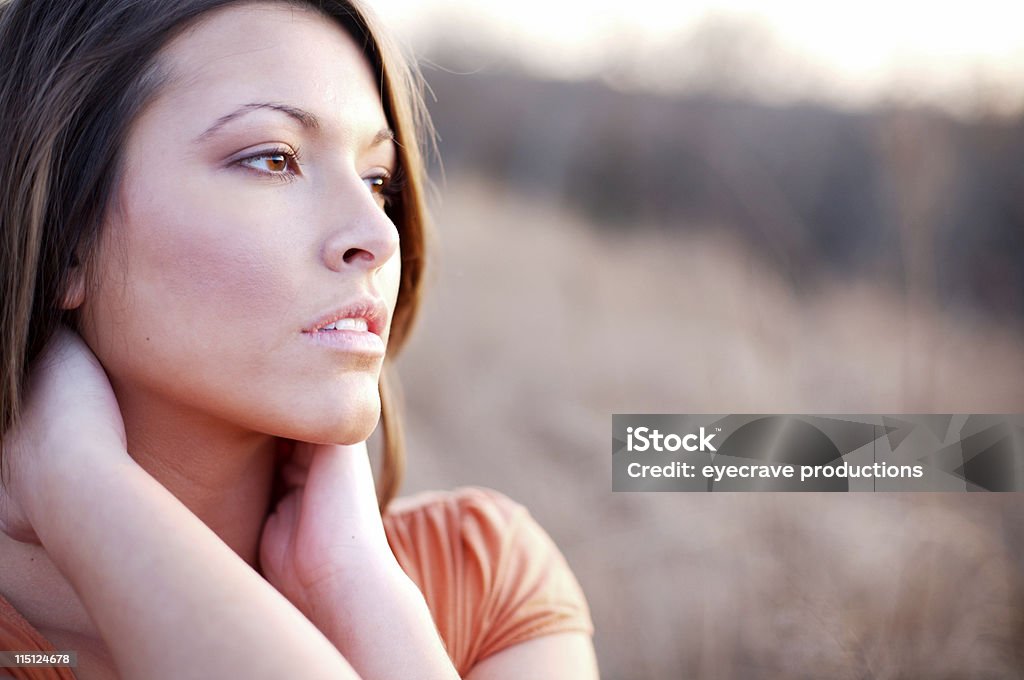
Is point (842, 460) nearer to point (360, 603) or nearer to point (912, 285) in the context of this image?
point (912, 285)

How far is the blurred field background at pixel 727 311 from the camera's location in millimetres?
3480

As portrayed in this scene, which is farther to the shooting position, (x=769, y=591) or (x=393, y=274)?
(x=769, y=591)

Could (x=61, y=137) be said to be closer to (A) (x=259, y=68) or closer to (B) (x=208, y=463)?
(A) (x=259, y=68)

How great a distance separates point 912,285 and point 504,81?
4.54 m

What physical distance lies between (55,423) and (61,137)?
1.55ft

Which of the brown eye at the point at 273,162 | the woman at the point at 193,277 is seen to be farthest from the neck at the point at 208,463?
the brown eye at the point at 273,162

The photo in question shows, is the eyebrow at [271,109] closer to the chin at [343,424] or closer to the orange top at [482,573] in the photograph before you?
the chin at [343,424]

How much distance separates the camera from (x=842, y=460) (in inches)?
112

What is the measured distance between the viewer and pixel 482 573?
5.49 feet

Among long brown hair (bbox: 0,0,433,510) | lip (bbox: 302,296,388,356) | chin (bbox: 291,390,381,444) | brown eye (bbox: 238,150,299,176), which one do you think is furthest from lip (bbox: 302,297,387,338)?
long brown hair (bbox: 0,0,433,510)

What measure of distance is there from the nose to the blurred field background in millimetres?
A: 925

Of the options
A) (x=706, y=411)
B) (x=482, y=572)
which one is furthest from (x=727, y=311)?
(x=482, y=572)

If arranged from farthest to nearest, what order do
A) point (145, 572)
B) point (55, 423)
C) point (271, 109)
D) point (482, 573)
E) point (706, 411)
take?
point (706, 411)
point (482, 573)
point (271, 109)
point (55, 423)
point (145, 572)

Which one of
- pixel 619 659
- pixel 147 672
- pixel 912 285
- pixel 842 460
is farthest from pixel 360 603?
pixel 912 285
